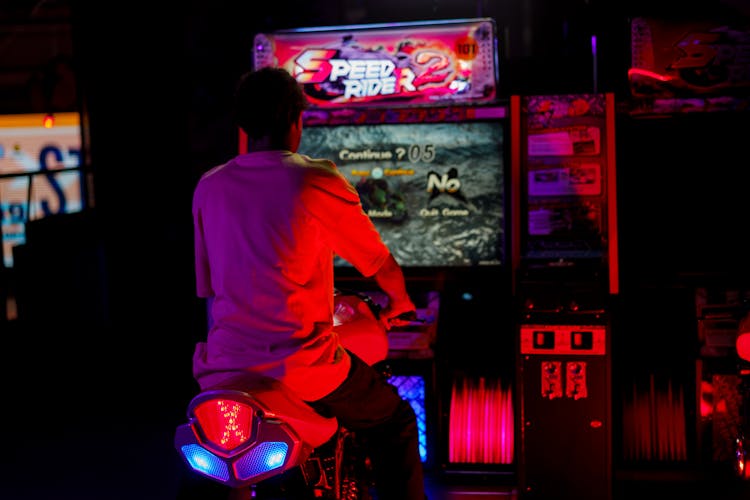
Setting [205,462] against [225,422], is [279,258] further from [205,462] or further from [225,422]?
[205,462]

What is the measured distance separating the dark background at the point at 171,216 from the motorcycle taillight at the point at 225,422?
219 cm

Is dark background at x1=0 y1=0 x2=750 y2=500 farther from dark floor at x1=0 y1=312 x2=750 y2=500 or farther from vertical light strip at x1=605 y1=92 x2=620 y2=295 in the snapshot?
vertical light strip at x1=605 y1=92 x2=620 y2=295

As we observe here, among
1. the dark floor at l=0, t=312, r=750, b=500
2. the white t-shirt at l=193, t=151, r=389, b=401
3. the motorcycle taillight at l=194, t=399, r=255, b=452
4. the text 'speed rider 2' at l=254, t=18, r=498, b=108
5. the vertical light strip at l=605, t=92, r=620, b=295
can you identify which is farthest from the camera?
the text 'speed rider 2' at l=254, t=18, r=498, b=108

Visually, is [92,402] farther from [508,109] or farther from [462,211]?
[508,109]

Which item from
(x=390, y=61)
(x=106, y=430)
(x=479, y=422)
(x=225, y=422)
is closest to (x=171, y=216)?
(x=106, y=430)

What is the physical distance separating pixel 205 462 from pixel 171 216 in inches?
179

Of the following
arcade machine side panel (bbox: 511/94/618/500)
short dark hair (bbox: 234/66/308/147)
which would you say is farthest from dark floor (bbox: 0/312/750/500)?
short dark hair (bbox: 234/66/308/147)

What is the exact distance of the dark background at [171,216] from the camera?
4.77 meters

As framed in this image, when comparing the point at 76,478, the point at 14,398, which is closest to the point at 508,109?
the point at 76,478

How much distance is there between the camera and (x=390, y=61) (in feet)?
16.1

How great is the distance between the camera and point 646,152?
4.80 m

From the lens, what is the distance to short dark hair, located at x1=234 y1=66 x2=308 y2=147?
2.95 metres

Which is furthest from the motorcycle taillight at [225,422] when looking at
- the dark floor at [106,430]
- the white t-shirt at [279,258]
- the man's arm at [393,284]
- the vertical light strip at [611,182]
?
the vertical light strip at [611,182]

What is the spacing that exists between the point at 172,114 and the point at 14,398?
7.87 feet
